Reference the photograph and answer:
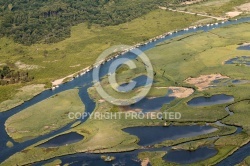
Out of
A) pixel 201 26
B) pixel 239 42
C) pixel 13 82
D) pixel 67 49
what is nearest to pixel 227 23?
pixel 201 26

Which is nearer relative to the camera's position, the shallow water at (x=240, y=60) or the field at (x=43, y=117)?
the field at (x=43, y=117)

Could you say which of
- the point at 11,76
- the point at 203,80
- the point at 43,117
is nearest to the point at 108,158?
the point at 43,117

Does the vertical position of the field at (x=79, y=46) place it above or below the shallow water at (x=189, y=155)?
above

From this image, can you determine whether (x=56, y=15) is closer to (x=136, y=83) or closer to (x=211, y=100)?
(x=136, y=83)

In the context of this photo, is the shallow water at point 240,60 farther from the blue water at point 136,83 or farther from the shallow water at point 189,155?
the shallow water at point 189,155

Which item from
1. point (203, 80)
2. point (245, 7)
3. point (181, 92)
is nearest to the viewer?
point (181, 92)

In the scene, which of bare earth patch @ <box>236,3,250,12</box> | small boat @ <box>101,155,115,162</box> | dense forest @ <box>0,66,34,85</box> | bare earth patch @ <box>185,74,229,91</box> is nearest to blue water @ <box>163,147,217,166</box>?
small boat @ <box>101,155,115,162</box>

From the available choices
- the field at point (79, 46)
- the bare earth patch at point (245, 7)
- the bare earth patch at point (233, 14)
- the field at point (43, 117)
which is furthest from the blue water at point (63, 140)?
the bare earth patch at point (245, 7)

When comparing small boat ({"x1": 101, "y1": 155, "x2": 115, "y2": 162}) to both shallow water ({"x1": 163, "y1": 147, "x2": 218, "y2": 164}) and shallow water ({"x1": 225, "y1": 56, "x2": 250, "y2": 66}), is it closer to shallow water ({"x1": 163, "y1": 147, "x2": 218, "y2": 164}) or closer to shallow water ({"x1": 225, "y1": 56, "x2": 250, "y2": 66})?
shallow water ({"x1": 163, "y1": 147, "x2": 218, "y2": 164})

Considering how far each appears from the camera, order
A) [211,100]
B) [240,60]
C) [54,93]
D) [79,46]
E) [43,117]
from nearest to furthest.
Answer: [43,117] < [211,100] < [54,93] < [240,60] < [79,46]
